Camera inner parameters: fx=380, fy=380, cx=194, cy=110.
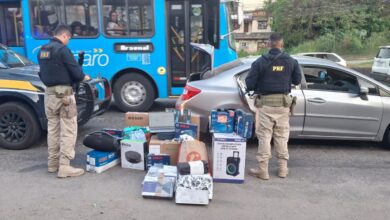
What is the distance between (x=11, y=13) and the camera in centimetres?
870

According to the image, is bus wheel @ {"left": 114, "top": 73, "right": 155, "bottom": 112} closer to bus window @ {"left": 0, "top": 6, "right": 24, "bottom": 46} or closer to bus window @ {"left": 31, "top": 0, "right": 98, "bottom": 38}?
bus window @ {"left": 31, "top": 0, "right": 98, "bottom": 38}

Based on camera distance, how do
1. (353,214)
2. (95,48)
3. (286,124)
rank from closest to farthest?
(353,214)
(286,124)
(95,48)

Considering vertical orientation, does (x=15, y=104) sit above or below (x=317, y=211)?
above

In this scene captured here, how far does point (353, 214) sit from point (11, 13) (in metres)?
8.24

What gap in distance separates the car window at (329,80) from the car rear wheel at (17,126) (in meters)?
4.18

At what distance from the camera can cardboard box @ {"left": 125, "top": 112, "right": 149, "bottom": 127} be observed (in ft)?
18.2

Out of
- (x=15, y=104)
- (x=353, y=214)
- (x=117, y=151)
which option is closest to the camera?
(x=353, y=214)

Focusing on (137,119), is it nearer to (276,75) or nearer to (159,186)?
(159,186)

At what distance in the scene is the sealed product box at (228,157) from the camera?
4500 mm

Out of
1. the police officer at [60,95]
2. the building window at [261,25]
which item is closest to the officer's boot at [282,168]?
the police officer at [60,95]

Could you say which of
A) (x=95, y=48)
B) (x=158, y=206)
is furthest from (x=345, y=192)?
(x=95, y=48)

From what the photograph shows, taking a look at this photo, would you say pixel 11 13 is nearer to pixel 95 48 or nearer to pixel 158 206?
pixel 95 48

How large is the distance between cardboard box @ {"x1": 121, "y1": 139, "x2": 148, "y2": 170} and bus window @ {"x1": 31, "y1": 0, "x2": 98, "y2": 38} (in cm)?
428

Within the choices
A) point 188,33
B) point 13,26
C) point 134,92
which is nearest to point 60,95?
point 134,92
